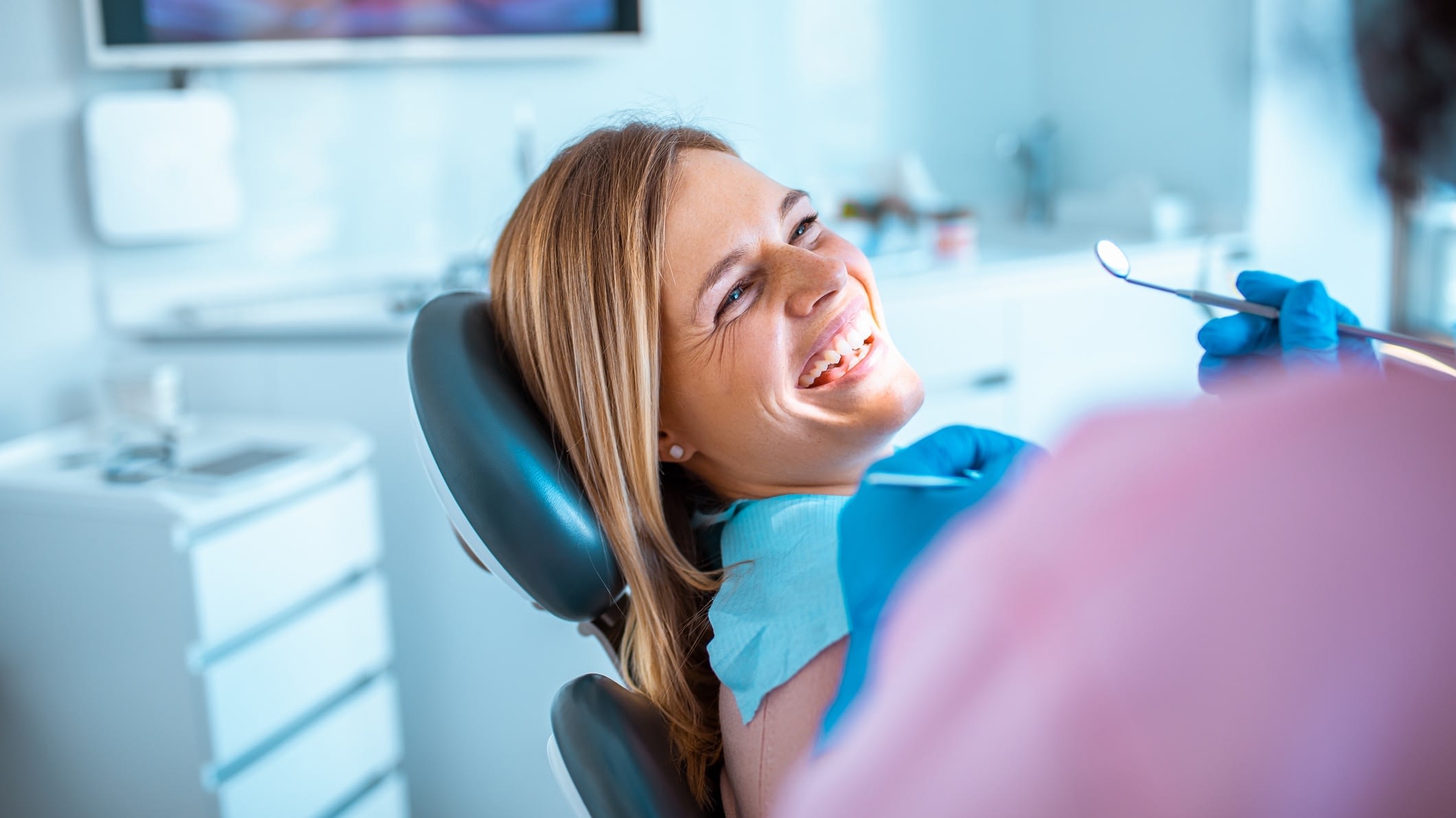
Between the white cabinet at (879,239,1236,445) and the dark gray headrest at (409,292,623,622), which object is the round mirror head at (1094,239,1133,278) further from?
the white cabinet at (879,239,1236,445)

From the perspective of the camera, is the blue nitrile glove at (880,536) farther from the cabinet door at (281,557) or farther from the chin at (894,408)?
the cabinet door at (281,557)

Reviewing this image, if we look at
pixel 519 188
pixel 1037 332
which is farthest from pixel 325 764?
pixel 1037 332

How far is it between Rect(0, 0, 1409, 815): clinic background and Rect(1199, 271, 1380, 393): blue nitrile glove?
573 millimetres

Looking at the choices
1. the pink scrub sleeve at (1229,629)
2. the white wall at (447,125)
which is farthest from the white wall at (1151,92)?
the pink scrub sleeve at (1229,629)

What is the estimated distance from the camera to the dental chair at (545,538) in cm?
93

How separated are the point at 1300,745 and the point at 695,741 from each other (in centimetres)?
62

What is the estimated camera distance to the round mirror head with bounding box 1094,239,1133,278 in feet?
3.38

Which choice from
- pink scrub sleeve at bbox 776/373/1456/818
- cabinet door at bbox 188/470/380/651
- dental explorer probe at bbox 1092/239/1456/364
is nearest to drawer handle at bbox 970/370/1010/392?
cabinet door at bbox 188/470/380/651

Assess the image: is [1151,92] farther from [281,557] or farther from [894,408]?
[281,557]

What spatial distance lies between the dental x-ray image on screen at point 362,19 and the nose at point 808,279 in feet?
5.21

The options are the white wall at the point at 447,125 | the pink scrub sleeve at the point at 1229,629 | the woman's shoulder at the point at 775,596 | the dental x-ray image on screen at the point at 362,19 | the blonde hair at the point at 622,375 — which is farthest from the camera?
the white wall at the point at 447,125

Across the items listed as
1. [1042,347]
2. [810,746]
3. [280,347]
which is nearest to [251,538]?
[280,347]

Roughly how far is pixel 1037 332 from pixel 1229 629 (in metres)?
2.08

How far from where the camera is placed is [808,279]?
40.5 inches
